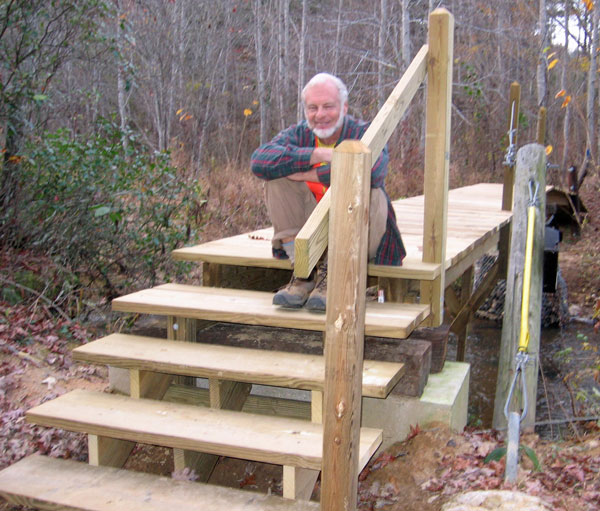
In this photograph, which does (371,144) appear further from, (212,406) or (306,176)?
(212,406)

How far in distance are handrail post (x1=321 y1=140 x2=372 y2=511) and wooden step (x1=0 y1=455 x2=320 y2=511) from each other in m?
0.45

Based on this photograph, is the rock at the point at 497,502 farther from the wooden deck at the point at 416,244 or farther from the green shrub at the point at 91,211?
the green shrub at the point at 91,211

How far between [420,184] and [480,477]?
9148 mm

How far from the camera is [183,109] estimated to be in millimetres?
14422

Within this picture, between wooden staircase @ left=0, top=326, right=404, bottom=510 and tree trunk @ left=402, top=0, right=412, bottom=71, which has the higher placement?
tree trunk @ left=402, top=0, right=412, bottom=71

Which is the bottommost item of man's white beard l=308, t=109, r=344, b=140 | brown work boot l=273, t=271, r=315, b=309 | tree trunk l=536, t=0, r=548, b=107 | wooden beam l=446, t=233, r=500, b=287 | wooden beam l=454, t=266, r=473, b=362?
wooden beam l=454, t=266, r=473, b=362

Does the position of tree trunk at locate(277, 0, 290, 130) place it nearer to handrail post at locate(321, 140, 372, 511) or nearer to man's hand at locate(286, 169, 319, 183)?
man's hand at locate(286, 169, 319, 183)

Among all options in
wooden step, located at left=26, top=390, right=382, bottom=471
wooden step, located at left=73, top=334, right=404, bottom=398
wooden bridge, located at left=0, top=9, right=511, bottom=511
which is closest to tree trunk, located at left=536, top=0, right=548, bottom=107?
wooden bridge, located at left=0, top=9, right=511, bottom=511

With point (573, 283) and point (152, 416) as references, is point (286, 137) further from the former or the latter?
point (573, 283)

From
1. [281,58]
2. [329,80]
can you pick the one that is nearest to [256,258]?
[329,80]

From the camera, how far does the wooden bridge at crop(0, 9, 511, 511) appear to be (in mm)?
2191

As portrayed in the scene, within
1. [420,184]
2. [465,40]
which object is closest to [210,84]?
[420,184]

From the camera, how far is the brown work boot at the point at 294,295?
348 cm

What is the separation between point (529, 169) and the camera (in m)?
4.84
